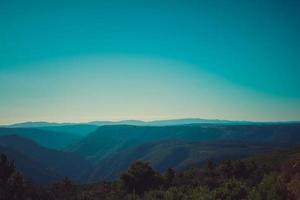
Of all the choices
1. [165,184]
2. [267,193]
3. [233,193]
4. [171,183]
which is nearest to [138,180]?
[165,184]

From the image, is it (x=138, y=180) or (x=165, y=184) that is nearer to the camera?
(x=138, y=180)

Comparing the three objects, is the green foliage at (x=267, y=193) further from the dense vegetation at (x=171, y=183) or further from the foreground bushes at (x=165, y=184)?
the foreground bushes at (x=165, y=184)

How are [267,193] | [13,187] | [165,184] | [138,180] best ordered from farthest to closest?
[165,184]
[138,180]
[13,187]
[267,193]

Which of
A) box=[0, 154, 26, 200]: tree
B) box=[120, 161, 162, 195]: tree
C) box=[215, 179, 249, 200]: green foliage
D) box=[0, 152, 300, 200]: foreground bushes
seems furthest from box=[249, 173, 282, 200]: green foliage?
box=[0, 154, 26, 200]: tree

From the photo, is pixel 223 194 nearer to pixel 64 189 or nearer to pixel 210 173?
pixel 210 173

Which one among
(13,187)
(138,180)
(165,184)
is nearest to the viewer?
(13,187)

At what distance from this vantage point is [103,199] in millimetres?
33594

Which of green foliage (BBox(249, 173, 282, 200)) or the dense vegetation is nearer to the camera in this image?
green foliage (BBox(249, 173, 282, 200))

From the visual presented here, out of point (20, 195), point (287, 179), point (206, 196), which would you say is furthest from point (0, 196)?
point (287, 179)

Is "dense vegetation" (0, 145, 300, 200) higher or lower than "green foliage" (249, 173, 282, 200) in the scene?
lower

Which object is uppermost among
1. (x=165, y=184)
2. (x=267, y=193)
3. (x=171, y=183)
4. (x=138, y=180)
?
(x=267, y=193)

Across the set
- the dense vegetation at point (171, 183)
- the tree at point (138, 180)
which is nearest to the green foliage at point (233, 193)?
the dense vegetation at point (171, 183)

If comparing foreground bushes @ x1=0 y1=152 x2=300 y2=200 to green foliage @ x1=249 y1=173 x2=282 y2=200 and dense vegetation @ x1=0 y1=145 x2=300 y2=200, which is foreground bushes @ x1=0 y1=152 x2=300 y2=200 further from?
green foliage @ x1=249 y1=173 x2=282 y2=200

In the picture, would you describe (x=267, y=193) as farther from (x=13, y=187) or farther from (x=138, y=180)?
(x=13, y=187)
